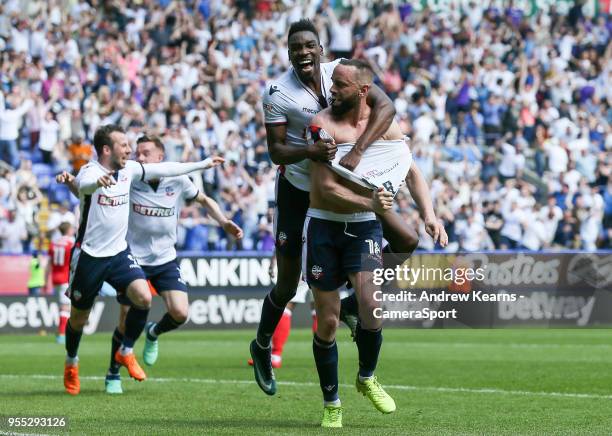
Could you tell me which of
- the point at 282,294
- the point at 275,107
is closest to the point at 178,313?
the point at 282,294

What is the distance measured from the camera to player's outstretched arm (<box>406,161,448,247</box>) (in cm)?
918

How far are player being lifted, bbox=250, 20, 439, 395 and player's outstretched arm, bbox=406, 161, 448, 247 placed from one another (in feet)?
0.09

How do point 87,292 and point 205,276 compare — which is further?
point 205,276

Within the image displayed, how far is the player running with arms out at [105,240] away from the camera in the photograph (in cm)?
1202

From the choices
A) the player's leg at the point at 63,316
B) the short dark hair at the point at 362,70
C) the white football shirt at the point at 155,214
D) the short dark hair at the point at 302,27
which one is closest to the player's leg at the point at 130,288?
the white football shirt at the point at 155,214

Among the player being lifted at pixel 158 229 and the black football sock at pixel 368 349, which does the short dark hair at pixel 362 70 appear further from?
the player being lifted at pixel 158 229

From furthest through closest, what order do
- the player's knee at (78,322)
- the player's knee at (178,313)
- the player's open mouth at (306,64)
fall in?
the player's knee at (178,313) < the player's knee at (78,322) < the player's open mouth at (306,64)

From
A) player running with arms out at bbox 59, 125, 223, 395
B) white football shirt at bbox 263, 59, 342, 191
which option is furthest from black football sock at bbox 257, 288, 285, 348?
player running with arms out at bbox 59, 125, 223, 395

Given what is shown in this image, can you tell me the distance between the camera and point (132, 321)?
12609 millimetres

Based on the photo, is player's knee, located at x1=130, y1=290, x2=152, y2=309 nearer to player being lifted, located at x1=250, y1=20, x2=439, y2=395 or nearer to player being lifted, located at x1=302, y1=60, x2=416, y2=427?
player being lifted, located at x1=250, y1=20, x2=439, y2=395

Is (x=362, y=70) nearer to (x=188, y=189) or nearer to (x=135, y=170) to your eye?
(x=135, y=170)

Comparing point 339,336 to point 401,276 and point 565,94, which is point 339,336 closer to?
point 401,276

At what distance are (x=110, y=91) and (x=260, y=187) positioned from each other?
413 cm

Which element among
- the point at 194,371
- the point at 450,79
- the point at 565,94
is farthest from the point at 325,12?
the point at 194,371
